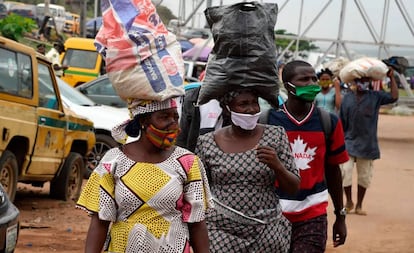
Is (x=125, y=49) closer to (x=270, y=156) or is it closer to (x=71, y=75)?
(x=270, y=156)

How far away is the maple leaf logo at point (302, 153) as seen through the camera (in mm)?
5262

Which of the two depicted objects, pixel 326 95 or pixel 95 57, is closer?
pixel 326 95

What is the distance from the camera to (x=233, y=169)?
181 inches

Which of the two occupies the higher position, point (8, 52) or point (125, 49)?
point (125, 49)

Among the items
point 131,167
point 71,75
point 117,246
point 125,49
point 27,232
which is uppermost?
point 125,49

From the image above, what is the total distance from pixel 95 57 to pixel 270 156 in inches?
740

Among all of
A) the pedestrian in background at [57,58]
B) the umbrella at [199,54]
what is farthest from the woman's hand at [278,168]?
the umbrella at [199,54]

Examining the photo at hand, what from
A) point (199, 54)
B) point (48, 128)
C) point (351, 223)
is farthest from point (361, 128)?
point (199, 54)

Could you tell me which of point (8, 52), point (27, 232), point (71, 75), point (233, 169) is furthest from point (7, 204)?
point (71, 75)

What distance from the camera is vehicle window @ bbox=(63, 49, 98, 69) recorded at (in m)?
22.9

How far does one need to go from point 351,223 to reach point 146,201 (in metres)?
7.45

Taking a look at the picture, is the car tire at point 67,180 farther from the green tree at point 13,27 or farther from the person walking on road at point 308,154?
the green tree at point 13,27

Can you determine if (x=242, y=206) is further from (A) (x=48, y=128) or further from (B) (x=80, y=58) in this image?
(B) (x=80, y=58)

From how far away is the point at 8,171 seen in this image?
9.56 meters
